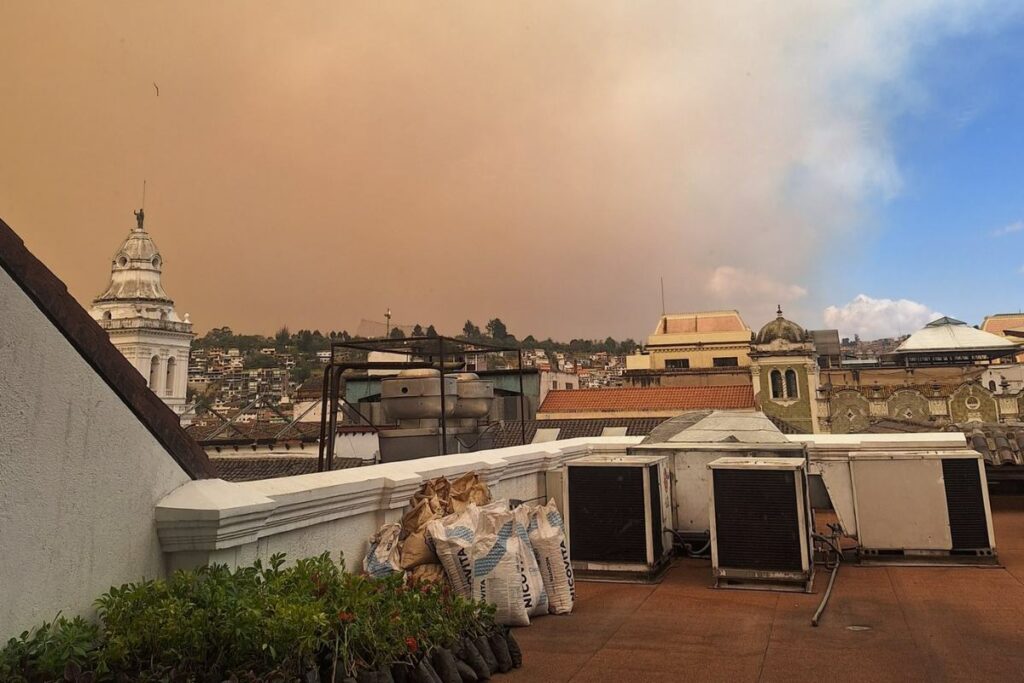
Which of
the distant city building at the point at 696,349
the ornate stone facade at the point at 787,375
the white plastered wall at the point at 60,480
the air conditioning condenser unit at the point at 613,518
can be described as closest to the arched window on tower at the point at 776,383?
the ornate stone facade at the point at 787,375

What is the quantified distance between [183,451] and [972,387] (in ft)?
122

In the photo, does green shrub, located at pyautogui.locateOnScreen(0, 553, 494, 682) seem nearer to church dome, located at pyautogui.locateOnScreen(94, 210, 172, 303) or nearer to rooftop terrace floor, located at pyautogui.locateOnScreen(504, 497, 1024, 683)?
rooftop terrace floor, located at pyautogui.locateOnScreen(504, 497, 1024, 683)

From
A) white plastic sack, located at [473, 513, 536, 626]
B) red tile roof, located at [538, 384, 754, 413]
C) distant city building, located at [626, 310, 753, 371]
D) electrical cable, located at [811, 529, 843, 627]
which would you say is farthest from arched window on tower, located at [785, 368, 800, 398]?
white plastic sack, located at [473, 513, 536, 626]

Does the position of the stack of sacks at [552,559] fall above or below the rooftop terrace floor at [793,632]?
above

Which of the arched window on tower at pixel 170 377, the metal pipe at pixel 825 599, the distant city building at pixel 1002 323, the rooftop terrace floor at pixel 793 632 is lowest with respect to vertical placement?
the rooftop terrace floor at pixel 793 632

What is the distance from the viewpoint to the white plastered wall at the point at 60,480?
8.42ft

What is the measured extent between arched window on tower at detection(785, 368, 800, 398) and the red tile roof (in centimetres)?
→ 176

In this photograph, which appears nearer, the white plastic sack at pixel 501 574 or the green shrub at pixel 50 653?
the green shrub at pixel 50 653

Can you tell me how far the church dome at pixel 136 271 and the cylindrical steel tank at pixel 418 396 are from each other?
38.1 m

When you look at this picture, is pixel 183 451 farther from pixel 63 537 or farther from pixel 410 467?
pixel 410 467

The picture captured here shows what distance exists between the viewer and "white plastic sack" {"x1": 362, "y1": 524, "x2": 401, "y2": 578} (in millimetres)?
4340

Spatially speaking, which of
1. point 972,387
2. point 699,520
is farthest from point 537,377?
point 699,520

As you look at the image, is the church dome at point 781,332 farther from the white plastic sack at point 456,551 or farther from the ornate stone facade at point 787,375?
the white plastic sack at point 456,551

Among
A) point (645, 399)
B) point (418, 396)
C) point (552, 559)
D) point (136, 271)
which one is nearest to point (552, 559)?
point (552, 559)
